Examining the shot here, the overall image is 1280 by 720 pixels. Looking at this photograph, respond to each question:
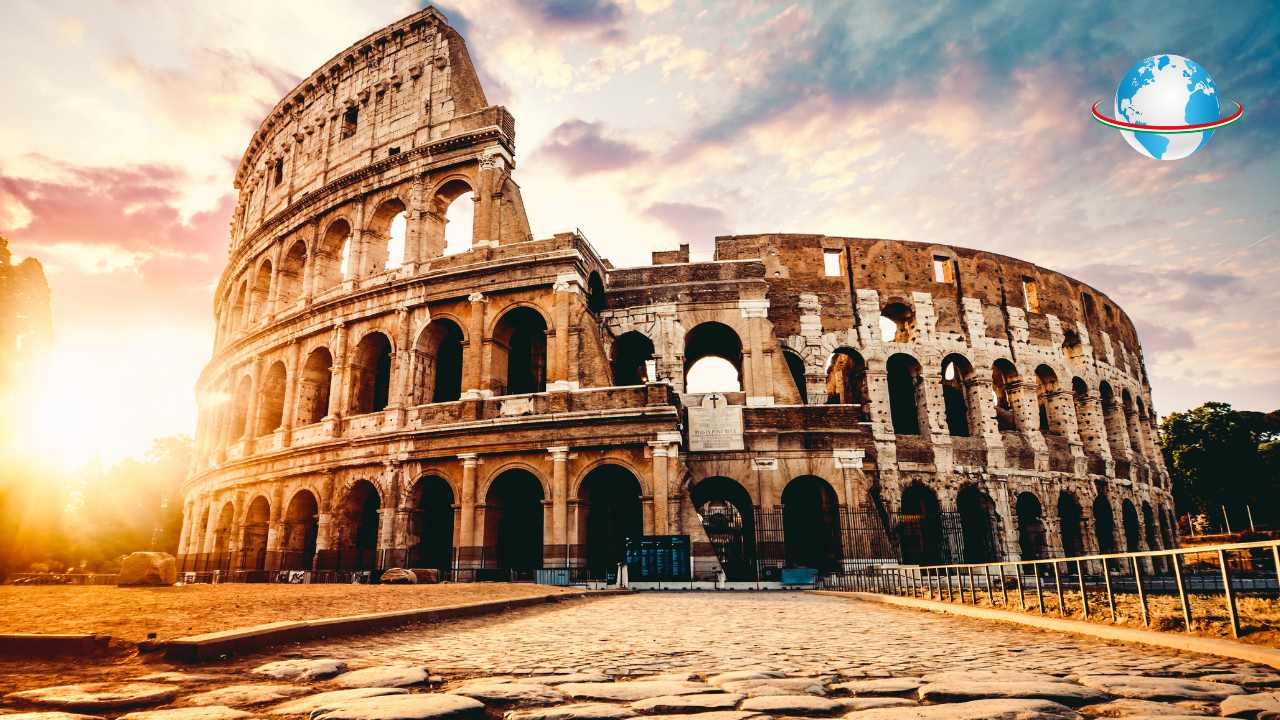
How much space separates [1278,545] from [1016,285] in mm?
23980

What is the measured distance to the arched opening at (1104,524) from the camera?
24.4m

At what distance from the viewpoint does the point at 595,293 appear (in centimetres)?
2072

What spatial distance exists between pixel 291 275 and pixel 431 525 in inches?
432

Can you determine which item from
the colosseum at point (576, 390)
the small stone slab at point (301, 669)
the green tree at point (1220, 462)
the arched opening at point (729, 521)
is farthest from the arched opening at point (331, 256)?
the green tree at point (1220, 462)

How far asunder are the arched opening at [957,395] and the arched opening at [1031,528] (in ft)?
9.55

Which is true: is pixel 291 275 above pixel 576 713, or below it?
above

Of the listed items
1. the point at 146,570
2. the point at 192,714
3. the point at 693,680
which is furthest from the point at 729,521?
the point at 192,714

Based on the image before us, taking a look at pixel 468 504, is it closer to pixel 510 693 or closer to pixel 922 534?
pixel 922 534

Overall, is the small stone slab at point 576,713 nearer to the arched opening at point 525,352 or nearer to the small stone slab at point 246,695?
the small stone slab at point 246,695

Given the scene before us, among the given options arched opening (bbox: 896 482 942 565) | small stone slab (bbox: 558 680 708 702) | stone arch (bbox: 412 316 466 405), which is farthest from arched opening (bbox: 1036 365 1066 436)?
small stone slab (bbox: 558 680 708 702)

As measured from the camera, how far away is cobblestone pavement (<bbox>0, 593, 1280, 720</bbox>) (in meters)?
2.50

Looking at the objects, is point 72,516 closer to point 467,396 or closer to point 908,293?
point 467,396

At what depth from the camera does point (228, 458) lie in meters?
23.1

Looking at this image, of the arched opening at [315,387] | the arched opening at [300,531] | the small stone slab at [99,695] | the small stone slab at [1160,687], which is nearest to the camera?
the small stone slab at [99,695]
